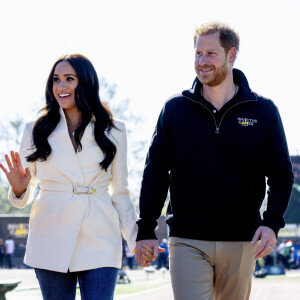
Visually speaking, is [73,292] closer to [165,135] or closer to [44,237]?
[44,237]

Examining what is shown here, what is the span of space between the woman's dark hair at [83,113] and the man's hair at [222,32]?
2.38 feet

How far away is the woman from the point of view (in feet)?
15.1

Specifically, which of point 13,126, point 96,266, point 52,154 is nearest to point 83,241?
point 96,266

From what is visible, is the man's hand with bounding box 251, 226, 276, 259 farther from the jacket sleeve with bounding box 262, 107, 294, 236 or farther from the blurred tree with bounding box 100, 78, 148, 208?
the blurred tree with bounding box 100, 78, 148, 208

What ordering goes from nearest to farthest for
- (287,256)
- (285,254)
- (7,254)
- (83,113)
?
1. (83,113)
2. (285,254)
3. (287,256)
4. (7,254)

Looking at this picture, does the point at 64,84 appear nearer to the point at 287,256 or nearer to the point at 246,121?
the point at 246,121

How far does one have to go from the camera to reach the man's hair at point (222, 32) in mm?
4719

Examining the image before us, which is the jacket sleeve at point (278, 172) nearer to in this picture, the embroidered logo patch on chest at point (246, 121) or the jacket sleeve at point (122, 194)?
the embroidered logo patch on chest at point (246, 121)

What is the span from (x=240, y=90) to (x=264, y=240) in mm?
986

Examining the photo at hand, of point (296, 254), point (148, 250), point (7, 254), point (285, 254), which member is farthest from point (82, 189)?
point (296, 254)

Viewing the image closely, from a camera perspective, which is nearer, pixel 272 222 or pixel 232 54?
pixel 272 222

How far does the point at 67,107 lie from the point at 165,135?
0.65 metres

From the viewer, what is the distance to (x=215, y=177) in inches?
180

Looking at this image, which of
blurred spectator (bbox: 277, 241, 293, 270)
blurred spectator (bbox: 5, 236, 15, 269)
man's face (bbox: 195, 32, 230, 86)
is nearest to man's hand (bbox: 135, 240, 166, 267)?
man's face (bbox: 195, 32, 230, 86)
